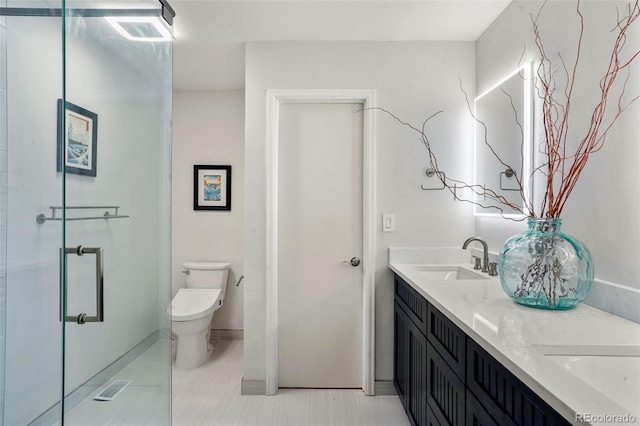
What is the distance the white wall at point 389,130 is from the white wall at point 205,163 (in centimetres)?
98

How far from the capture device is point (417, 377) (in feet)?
5.79

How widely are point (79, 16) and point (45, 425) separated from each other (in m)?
1.41

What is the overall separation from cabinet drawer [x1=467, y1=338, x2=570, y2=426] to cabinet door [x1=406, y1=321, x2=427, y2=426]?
55 cm

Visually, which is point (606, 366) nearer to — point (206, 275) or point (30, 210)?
point (30, 210)

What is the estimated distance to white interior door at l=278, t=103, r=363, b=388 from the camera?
7.82 feet

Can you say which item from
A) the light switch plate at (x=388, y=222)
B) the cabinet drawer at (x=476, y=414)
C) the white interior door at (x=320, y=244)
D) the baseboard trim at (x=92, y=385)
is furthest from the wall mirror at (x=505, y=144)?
the baseboard trim at (x=92, y=385)

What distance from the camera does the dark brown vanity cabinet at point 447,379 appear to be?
0.86 metres

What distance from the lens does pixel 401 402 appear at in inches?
85.0

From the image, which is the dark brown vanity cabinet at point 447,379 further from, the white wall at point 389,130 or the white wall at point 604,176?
the white wall at point 604,176

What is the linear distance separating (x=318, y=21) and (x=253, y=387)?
7.86 feet

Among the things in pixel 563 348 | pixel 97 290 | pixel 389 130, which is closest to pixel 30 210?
pixel 97 290

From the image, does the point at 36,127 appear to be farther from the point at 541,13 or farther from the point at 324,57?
the point at 541,13

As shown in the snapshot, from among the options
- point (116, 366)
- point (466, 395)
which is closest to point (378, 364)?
point (466, 395)

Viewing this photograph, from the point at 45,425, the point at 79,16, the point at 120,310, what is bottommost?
the point at 45,425
